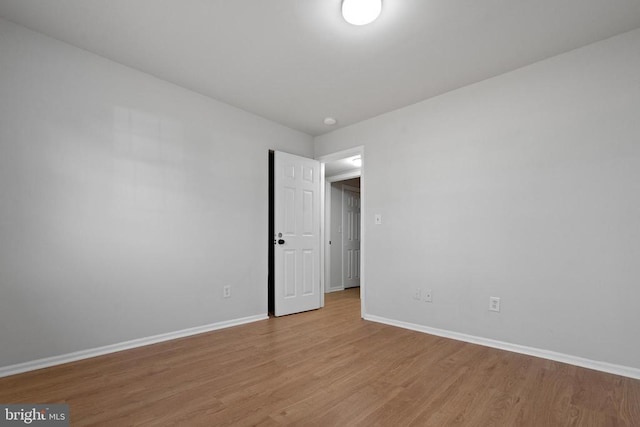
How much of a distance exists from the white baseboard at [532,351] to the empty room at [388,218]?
17 millimetres

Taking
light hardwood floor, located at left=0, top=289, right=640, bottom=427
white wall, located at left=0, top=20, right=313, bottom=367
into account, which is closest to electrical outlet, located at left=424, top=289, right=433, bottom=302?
light hardwood floor, located at left=0, top=289, right=640, bottom=427

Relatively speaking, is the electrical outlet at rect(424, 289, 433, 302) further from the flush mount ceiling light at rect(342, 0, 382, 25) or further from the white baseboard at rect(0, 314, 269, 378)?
the flush mount ceiling light at rect(342, 0, 382, 25)

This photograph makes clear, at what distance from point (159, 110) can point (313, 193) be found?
214 cm

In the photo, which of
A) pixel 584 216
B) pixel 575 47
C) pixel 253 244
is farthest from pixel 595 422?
pixel 253 244

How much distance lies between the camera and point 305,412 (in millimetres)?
1722

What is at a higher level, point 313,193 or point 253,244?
point 313,193

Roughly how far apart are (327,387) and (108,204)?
2301mm

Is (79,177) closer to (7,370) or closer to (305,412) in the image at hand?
(7,370)

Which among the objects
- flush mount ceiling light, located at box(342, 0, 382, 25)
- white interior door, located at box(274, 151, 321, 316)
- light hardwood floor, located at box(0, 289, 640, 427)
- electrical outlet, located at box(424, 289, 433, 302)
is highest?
flush mount ceiling light, located at box(342, 0, 382, 25)

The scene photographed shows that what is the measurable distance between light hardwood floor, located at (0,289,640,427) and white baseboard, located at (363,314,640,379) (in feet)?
0.27

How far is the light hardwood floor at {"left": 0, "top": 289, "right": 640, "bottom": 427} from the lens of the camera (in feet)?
5.53

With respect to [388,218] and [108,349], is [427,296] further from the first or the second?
[108,349]

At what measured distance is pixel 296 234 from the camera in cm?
413

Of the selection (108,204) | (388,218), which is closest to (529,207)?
(388,218)
